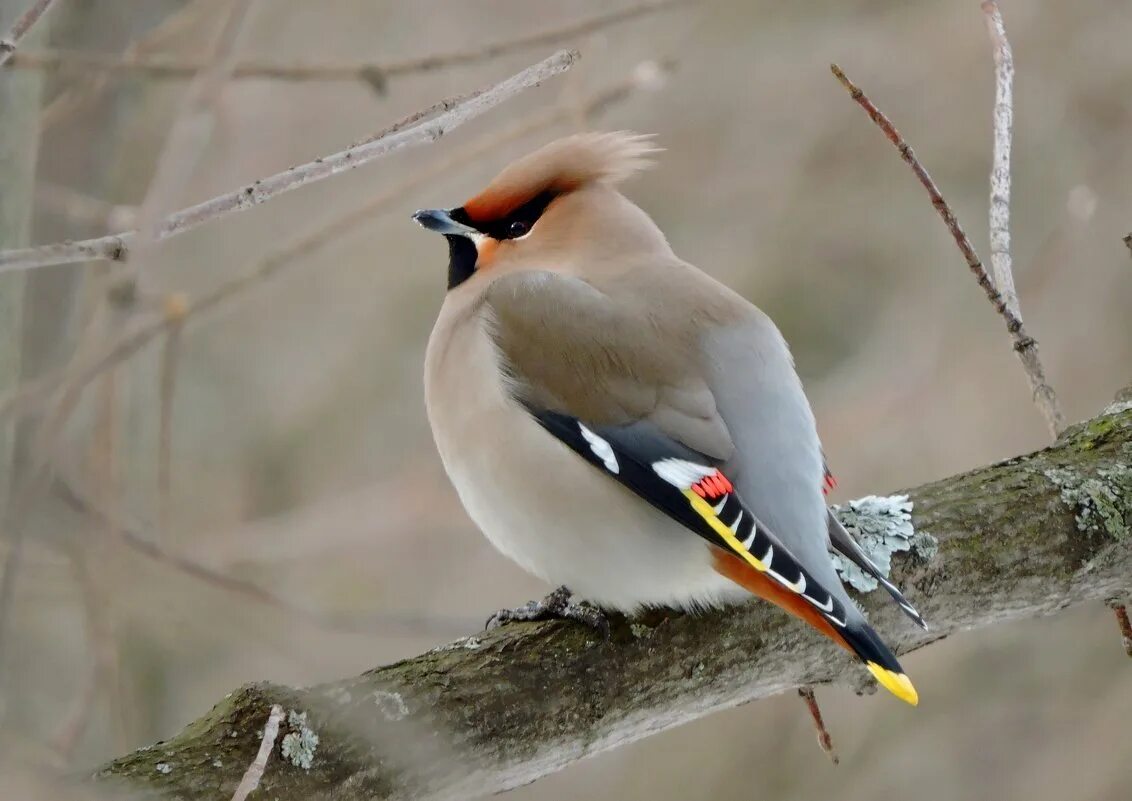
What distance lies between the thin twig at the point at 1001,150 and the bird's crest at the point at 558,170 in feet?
2.77

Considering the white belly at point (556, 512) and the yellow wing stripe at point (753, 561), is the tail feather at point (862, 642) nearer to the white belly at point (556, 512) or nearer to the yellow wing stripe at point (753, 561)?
the yellow wing stripe at point (753, 561)

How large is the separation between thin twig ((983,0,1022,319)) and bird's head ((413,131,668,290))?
33.6 inches

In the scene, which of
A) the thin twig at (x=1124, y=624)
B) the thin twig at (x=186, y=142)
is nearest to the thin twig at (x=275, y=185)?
the thin twig at (x=186, y=142)

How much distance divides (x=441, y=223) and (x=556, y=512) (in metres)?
0.95

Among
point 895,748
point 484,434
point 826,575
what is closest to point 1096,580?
point 826,575

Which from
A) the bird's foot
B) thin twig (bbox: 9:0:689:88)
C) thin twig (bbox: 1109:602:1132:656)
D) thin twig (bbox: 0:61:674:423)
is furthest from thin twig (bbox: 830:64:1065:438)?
the bird's foot

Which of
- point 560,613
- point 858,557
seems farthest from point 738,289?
point 560,613

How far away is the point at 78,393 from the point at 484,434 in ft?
3.32

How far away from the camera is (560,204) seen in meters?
3.62

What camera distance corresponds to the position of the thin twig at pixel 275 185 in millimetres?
1837

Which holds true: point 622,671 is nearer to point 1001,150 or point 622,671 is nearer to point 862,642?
point 862,642

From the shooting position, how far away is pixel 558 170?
3605mm

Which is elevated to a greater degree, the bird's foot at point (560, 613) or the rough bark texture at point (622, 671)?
the bird's foot at point (560, 613)

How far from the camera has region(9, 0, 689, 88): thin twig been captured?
3143 millimetres
